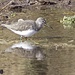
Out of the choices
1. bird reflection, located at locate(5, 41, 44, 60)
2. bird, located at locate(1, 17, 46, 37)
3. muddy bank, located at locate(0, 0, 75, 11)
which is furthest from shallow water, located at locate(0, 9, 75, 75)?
muddy bank, located at locate(0, 0, 75, 11)

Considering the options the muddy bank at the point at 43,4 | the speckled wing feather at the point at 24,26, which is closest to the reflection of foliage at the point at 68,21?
the speckled wing feather at the point at 24,26

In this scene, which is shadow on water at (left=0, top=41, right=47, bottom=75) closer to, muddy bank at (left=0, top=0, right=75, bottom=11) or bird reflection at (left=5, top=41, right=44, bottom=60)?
bird reflection at (left=5, top=41, right=44, bottom=60)

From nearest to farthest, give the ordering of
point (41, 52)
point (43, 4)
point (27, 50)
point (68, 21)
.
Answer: point (41, 52)
point (27, 50)
point (68, 21)
point (43, 4)

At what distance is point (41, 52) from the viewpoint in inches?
488

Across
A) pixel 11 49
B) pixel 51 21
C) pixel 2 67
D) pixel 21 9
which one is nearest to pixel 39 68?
pixel 2 67

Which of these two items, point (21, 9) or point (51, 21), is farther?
point (21, 9)

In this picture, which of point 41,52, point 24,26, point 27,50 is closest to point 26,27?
point 24,26

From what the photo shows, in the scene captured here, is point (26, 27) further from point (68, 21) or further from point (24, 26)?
point (68, 21)

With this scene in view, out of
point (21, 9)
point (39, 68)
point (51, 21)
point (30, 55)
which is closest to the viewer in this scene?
point (39, 68)

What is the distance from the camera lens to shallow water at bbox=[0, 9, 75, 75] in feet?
35.5

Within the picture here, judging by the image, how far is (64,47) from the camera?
505 inches

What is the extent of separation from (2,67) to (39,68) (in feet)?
2.64

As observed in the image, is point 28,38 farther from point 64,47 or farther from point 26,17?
point 26,17

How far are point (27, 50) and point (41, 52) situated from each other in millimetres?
405
